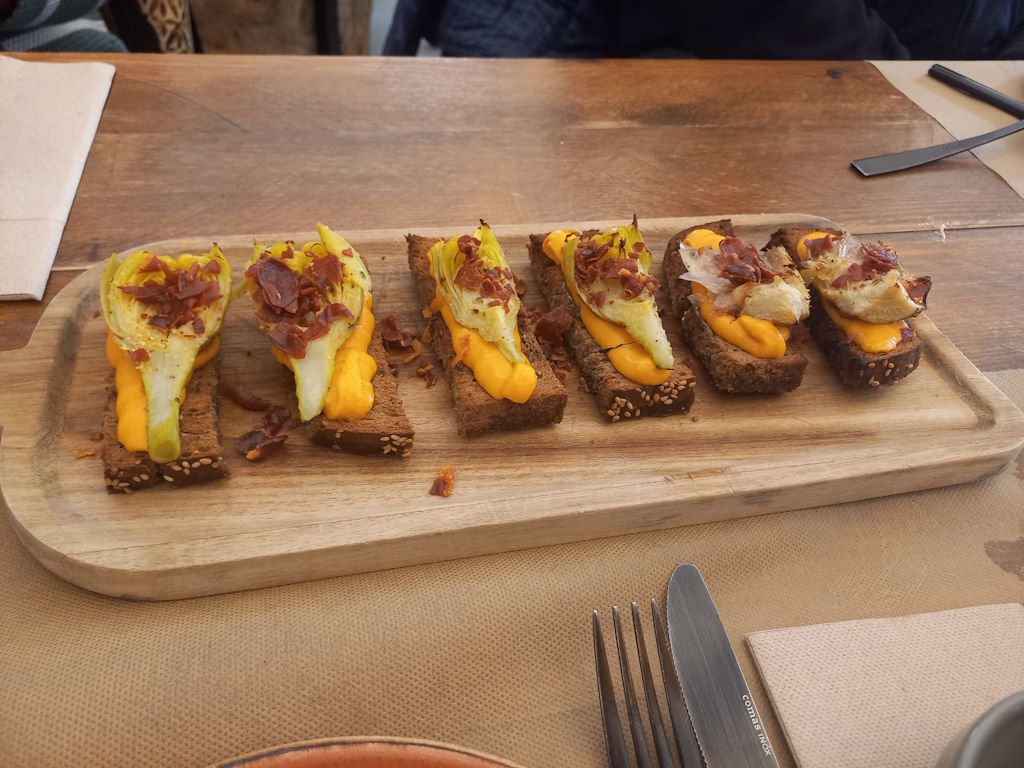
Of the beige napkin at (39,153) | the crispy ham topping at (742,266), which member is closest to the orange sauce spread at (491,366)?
the crispy ham topping at (742,266)

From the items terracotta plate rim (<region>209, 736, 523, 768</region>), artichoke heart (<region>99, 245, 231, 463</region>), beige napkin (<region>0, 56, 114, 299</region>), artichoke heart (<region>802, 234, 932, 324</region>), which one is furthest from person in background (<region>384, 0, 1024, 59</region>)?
terracotta plate rim (<region>209, 736, 523, 768</region>)

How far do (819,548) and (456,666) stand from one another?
959mm

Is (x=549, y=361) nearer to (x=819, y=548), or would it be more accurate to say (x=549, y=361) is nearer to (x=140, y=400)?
(x=819, y=548)

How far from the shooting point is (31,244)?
7.37ft

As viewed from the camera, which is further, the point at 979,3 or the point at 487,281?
the point at 979,3

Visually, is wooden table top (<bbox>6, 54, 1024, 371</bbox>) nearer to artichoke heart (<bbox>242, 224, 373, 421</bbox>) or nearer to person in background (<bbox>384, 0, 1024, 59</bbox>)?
person in background (<bbox>384, 0, 1024, 59</bbox>)

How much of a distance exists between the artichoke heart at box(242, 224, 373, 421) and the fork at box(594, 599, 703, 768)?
86 cm

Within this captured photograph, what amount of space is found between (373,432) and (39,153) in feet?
5.68

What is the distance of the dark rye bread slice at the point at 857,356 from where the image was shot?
6.98 feet

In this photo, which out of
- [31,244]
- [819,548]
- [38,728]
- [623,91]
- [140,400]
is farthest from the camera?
[623,91]

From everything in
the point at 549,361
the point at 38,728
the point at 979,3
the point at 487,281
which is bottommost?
the point at 38,728

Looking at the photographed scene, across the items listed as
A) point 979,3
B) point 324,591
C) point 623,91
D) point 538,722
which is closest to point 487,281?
point 324,591

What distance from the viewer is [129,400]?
5.64 ft

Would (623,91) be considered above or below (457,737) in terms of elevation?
above
